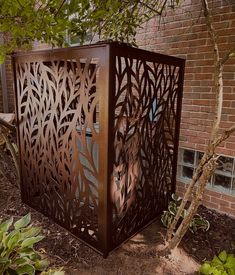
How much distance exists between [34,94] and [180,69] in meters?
1.49

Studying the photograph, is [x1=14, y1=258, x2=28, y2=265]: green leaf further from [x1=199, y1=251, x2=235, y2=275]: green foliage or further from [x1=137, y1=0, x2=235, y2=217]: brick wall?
[x1=137, y1=0, x2=235, y2=217]: brick wall

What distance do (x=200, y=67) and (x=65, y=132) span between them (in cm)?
163

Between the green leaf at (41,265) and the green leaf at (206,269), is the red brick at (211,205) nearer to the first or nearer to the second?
the green leaf at (206,269)

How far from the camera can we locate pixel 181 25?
8.91ft

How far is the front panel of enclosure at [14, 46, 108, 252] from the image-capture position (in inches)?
69.6

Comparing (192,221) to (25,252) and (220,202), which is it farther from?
(25,252)

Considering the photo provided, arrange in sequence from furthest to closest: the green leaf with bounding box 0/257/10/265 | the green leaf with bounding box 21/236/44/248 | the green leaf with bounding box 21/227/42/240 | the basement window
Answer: the basement window → the green leaf with bounding box 21/227/42/240 → the green leaf with bounding box 21/236/44/248 → the green leaf with bounding box 0/257/10/265

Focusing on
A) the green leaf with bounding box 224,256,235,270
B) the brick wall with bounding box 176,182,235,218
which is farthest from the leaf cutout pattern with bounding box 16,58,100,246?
the brick wall with bounding box 176,182,235,218

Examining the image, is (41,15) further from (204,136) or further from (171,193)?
(171,193)

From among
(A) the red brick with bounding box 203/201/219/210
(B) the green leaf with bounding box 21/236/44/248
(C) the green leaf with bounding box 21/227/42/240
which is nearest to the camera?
(B) the green leaf with bounding box 21/236/44/248

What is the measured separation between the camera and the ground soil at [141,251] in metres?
1.90

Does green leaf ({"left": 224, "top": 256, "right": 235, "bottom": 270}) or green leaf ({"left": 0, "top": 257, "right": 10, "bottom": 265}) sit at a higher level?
green leaf ({"left": 0, "top": 257, "right": 10, "bottom": 265})

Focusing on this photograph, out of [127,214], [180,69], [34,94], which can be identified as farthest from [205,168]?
[34,94]

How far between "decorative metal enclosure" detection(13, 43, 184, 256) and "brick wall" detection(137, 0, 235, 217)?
10.4 inches
